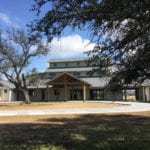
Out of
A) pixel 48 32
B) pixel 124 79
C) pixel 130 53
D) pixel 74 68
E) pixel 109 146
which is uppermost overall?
pixel 74 68

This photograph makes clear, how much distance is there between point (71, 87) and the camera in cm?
5203

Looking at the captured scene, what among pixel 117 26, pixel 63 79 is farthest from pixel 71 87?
pixel 117 26

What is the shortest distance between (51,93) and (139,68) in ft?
153

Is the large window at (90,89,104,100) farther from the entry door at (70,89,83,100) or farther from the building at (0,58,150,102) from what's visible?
the entry door at (70,89,83,100)

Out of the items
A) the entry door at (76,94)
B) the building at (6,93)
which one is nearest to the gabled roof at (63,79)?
the entry door at (76,94)

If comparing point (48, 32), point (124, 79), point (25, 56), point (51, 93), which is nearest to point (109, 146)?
point (124, 79)

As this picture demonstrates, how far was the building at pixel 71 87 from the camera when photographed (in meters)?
46.9

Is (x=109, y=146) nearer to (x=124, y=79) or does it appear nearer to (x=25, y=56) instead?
(x=124, y=79)

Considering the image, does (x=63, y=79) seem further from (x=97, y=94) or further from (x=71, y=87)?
(x=97, y=94)

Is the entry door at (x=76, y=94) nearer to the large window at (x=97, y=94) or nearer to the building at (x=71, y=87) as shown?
the building at (x=71, y=87)

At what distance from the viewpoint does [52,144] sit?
387 inches

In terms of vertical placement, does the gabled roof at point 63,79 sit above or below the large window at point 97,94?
above

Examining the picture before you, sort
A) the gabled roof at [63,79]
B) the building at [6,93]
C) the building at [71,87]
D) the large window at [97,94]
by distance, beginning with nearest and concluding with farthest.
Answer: the gabled roof at [63,79] < the building at [71,87] < the large window at [97,94] < the building at [6,93]

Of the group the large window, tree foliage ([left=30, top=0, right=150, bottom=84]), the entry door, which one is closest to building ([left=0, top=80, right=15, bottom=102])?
the entry door
